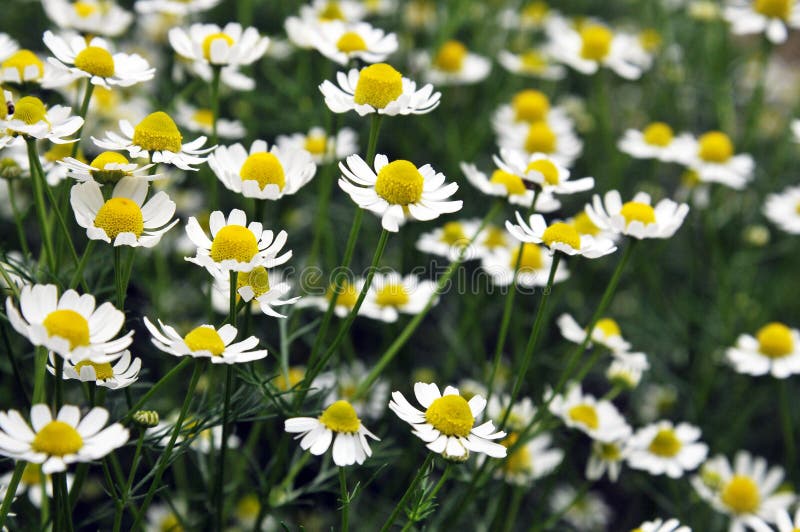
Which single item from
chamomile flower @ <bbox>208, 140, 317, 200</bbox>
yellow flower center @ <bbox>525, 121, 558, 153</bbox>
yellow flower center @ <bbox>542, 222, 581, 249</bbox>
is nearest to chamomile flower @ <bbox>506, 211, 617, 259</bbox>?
yellow flower center @ <bbox>542, 222, 581, 249</bbox>

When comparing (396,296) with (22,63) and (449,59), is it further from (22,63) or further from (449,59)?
(449,59)

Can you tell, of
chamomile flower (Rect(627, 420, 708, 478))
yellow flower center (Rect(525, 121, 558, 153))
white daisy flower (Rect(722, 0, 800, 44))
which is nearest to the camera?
chamomile flower (Rect(627, 420, 708, 478))

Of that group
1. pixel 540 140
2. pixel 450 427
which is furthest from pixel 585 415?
pixel 540 140

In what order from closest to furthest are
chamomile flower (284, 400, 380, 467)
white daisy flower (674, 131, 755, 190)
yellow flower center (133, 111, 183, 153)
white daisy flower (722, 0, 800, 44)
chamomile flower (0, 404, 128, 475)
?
chamomile flower (0, 404, 128, 475), chamomile flower (284, 400, 380, 467), yellow flower center (133, 111, 183, 153), white daisy flower (674, 131, 755, 190), white daisy flower (722, 0, 800, 44)

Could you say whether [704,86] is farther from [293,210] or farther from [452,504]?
[452,504]

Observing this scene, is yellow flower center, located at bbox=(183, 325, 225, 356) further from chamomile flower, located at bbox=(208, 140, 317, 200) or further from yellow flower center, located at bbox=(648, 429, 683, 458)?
yellow flower center, located at bbox=(648, 429, 683, 458)

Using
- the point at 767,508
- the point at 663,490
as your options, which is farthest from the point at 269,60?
the point at 767,508
